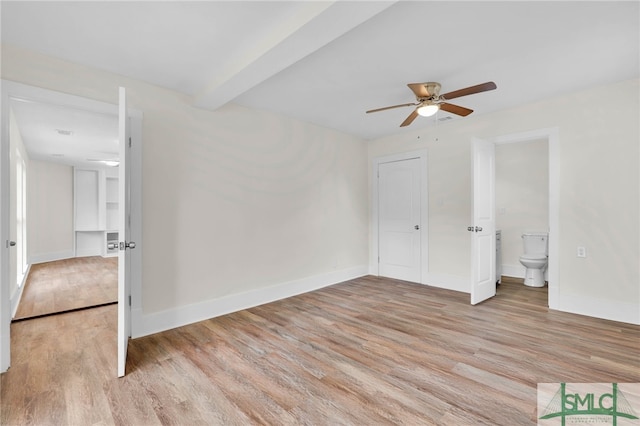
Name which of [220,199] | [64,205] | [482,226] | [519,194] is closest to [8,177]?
[220,199]

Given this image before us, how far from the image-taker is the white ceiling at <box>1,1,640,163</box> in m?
1.92

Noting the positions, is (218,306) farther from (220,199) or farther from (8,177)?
(8,177)

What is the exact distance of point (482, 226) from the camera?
13.0 ft

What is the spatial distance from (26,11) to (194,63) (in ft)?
3.46

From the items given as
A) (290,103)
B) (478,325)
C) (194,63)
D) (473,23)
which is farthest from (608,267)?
(194,63)

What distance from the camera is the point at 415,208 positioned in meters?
4.93

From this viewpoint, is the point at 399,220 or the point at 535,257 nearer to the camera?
the point at 535,257

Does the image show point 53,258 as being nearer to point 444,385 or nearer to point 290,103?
point 290,103

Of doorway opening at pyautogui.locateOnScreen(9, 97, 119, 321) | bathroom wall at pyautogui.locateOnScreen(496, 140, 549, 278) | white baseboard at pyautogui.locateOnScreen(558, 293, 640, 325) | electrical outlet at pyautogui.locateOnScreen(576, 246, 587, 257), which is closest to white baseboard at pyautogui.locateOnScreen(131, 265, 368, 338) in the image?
doorway opening at pyautogui.locateOnScreen(9, 97, 119, 321)

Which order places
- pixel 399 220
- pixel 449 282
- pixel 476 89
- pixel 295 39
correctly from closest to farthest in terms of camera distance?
pixel 295 39 < pixel 476 89 < pixel 449 282 < pixel 399 220

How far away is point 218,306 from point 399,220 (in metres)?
3.24

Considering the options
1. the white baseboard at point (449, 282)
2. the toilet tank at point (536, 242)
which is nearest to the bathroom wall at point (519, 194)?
the toilet tank at point (536, 242)

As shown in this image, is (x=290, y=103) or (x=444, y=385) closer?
(x=444, y=385)

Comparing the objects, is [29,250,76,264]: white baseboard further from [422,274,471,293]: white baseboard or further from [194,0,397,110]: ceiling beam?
[422,274,471,293]: white baseboard
